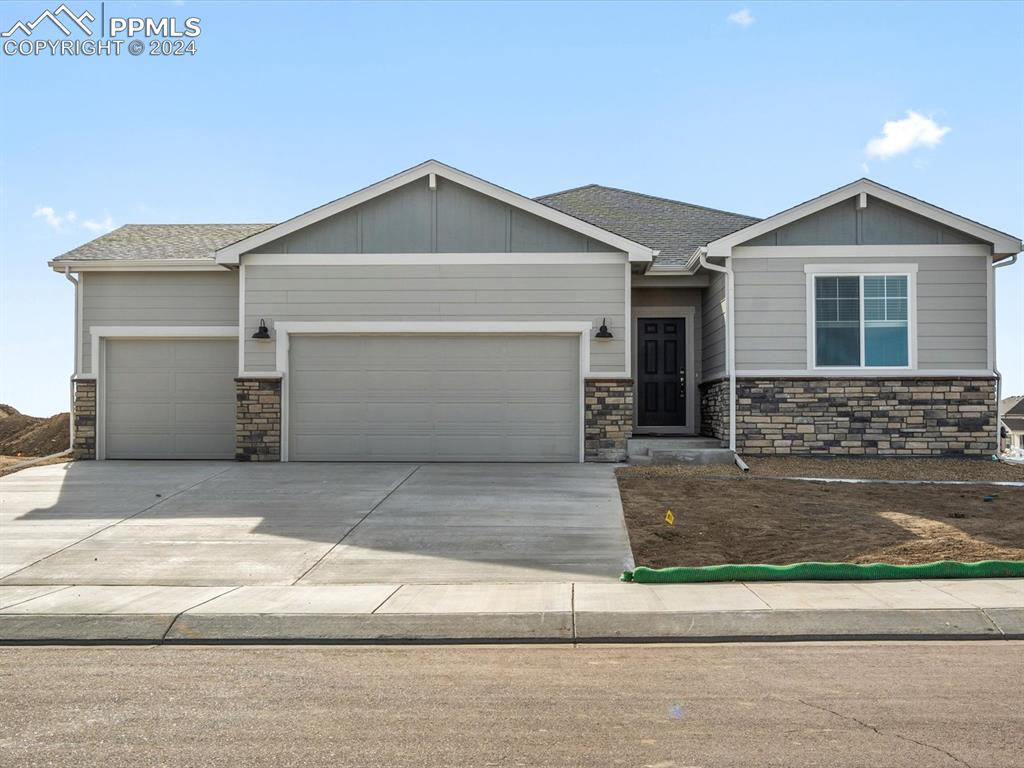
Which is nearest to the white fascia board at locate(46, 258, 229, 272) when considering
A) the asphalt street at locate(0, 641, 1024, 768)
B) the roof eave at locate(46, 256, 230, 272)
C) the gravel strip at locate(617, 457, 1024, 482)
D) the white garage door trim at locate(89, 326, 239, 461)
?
the roof eave at locate(46, 256, 230, 272)

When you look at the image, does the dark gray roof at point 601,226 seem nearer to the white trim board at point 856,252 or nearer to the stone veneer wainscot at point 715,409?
the white trim board at point 856,252

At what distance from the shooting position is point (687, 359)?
1788 centimetres

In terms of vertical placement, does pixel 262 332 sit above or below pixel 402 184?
below

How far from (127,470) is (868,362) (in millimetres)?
12263

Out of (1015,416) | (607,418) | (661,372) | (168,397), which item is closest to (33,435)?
(168,397)

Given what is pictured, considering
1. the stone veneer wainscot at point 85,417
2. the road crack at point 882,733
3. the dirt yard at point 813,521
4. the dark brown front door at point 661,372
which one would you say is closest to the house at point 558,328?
the dark brown front door at point 661,372

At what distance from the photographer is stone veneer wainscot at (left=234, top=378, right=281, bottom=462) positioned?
15680mm

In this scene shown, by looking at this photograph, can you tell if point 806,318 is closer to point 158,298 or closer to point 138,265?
point 158,298

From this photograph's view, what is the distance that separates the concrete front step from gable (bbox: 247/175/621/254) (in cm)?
346

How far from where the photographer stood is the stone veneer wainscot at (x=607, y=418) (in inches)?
608

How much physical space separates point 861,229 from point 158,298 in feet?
40.3

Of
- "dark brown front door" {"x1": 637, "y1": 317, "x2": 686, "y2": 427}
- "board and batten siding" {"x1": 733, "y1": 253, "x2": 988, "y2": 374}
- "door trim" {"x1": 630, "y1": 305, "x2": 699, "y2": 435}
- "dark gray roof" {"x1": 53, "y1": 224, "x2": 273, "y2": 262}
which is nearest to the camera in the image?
"board and batten siding" {"x1": 733, "y1": 253, "x2": 988, "y2": 374}

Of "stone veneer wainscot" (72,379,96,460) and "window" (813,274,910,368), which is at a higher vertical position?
"window" (813,274,910,368)

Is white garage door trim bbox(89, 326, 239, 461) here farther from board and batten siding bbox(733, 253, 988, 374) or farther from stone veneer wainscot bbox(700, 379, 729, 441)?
board and batten siding bbox(733, 253, 988, 374)
